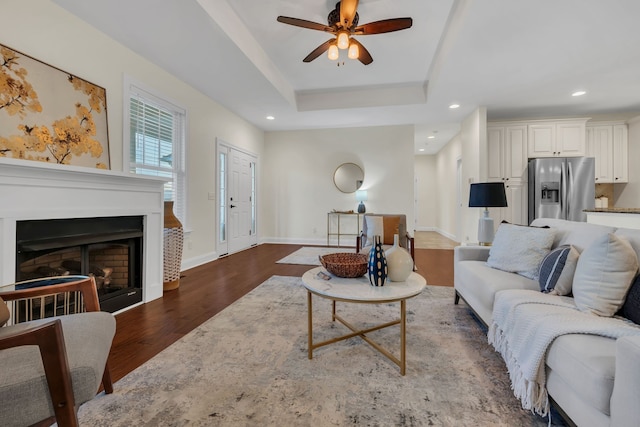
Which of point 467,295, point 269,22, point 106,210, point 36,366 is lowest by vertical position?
point 467,295

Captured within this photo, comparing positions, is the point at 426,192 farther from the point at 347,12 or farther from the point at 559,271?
the point at 559,271

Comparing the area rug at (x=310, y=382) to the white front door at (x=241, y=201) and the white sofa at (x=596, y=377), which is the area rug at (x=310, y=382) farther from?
the white front door at (x=241, y=201)

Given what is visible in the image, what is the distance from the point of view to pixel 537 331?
4.02ft

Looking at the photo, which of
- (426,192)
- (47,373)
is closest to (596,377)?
(47,373)

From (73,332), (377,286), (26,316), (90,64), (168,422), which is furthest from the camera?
(90,64)

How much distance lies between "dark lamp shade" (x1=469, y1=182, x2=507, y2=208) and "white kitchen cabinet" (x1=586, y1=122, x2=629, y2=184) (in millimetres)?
3436

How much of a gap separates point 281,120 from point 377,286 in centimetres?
477

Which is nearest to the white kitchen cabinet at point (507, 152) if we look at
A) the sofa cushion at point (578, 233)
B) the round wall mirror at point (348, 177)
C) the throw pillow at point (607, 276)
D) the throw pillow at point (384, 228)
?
the throw pillow at point (384, 228)

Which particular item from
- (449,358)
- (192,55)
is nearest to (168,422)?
(449,358)

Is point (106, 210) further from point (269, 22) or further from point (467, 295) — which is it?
point (467, 295)

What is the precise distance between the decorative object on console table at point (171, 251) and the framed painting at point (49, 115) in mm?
816

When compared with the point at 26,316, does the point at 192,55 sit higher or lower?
higher

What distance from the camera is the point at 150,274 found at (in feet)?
9.07

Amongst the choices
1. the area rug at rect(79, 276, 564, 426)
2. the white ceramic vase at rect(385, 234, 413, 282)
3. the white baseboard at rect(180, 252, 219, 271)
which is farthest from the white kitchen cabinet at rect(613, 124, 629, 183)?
the white baseboard at rect(180, 252, 219, 271)
